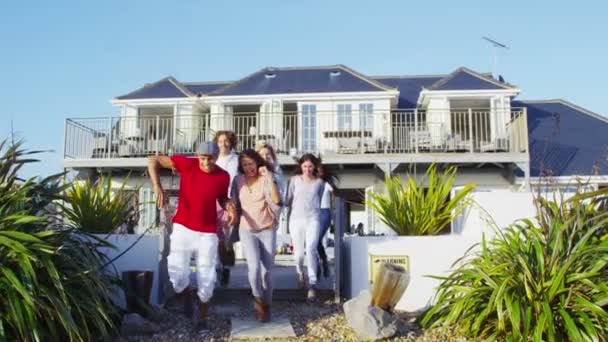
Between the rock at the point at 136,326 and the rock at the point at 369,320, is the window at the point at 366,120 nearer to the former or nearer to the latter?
the rock at the point at 369,320

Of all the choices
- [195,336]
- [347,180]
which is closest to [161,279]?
[195,336]

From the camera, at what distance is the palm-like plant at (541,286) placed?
3.88 metres

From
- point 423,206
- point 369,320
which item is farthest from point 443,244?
point 369,320

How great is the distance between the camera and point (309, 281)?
587 centimetres

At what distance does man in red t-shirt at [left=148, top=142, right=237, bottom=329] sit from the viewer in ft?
15.4

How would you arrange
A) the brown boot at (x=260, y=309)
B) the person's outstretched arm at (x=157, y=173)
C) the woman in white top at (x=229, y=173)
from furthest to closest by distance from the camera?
the woman in white top at (x=229, y=173) → the brown boot at (x=260, y=309) → the person's outstretched arm at (x=157, y=173)

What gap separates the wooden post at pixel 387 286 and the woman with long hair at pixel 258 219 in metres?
0.95

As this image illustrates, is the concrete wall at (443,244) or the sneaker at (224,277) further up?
the concrete wall at (443,244)

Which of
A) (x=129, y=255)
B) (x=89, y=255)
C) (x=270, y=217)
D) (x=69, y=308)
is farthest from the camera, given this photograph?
(x=129, y=255)

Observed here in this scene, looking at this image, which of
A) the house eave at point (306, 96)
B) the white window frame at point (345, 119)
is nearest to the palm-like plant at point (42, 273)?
the white window frame at point (345, 119)

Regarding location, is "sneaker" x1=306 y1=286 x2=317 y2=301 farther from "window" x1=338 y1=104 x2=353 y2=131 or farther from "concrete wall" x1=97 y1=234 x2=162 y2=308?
"window" x1=338 y1=104 x2=353 y2=131

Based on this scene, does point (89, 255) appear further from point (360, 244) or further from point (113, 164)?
point (113, 164)

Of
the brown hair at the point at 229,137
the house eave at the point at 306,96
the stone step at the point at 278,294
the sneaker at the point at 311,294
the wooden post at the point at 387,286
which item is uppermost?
the house eave at the point at 306,96

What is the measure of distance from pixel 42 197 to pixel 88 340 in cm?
129
